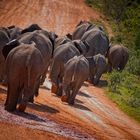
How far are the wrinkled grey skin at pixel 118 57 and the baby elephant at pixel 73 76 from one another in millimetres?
9112

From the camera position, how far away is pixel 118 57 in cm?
2688

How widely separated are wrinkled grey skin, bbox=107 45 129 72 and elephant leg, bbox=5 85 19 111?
44.9 feet

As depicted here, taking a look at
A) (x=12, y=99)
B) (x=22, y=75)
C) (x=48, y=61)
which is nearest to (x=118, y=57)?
(x=48, y=61)

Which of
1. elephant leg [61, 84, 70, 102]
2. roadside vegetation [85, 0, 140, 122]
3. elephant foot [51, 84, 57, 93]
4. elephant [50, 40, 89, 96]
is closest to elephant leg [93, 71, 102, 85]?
roadside vegetation [85, 0, 140, 122]

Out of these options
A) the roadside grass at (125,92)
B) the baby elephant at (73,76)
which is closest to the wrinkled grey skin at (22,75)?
the baby elephant at (73,76)

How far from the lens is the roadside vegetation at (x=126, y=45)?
21.1m

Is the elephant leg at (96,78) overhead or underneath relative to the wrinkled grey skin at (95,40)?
underneath

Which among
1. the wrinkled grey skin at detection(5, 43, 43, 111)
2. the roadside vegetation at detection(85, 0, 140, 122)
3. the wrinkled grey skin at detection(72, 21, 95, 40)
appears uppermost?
the wrinkled grey skin at detection(5, 43, 43, 111)

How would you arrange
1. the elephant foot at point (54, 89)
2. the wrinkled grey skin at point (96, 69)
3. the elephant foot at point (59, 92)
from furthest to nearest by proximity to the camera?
the wrinkled grey skin at point (96, 69)
the elephant foot at point (54, 89)
the elephant foot at point (59, 92)

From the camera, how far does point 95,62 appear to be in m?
23.6

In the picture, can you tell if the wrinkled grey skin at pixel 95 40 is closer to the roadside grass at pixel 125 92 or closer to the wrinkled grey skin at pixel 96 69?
the roadside grass at pixel 125 92

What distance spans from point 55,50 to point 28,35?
1.52 meters

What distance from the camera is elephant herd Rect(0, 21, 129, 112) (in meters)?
13.7

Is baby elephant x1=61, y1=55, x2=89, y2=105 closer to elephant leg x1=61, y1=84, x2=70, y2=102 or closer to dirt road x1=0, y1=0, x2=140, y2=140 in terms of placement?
elephant leg x1=61, y1=84, x2=70, y2=102
